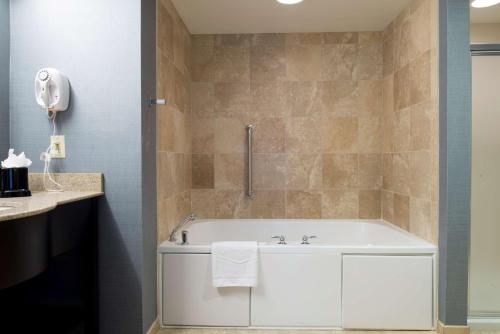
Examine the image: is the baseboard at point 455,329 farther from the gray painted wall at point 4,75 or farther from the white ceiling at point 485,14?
the gray painted wall at point 4,75

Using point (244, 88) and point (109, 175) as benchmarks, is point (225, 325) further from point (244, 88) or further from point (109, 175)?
point (244, 88)

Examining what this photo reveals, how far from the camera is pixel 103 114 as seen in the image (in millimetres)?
1874

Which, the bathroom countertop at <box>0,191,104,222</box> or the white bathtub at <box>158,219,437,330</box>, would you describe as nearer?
the bathroom countertop at <box>0,191,104,222</box>

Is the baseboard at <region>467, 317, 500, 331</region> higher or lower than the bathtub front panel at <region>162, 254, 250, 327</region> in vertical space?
lower

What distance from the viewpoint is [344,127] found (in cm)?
312

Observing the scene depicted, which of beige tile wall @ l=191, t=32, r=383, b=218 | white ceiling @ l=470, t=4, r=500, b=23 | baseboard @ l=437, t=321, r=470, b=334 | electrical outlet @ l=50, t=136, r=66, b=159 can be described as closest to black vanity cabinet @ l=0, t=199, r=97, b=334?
electrical outlet @ l=50, t=136, r=66, b=159

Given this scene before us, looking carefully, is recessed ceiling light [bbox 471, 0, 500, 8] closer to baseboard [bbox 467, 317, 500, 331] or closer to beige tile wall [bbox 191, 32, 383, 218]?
beige tile wall [bbox 191, 32, 383, 218]

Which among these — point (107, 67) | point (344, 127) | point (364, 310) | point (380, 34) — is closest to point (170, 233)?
point (107, 67)

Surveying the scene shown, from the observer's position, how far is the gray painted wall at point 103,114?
187cm

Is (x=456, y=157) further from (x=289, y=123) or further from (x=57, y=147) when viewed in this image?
(x=57, y=147)

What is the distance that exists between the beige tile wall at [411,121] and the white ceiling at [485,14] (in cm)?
21

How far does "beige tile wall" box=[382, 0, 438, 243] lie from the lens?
2195 mm

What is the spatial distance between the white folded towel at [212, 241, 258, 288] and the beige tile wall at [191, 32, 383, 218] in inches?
39.9

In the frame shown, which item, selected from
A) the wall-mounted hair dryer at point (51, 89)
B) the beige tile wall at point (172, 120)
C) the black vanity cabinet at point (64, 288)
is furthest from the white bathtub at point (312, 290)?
the wall-mounted hair dryer at point (51, 89)
